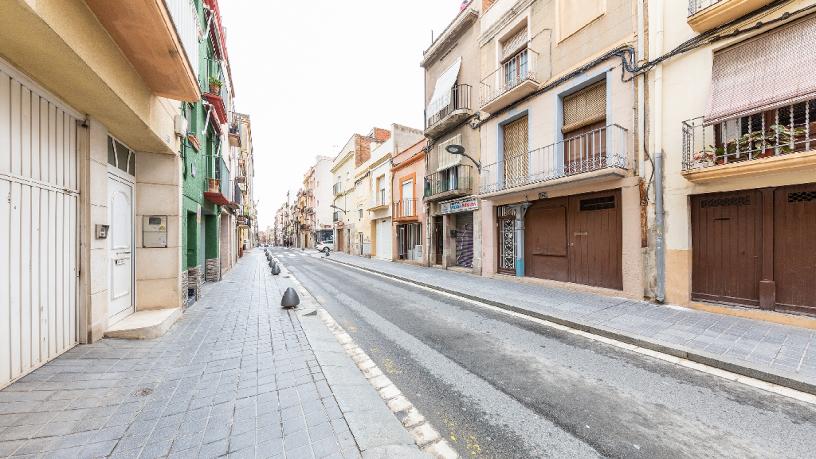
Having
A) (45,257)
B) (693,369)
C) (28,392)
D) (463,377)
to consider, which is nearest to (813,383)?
(693,369)

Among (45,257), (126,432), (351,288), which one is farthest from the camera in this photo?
(351,288)

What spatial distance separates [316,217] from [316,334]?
43.9 m

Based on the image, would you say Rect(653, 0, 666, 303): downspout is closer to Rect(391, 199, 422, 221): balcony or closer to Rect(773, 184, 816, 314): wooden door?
Rect(773, 184, 816, 314): wooden door

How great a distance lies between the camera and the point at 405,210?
65.1ft

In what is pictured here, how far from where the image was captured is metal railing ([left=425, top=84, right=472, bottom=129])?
557 inches

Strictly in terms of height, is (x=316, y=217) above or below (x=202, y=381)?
above

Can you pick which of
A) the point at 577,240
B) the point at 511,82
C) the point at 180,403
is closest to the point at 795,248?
the point at 577,240

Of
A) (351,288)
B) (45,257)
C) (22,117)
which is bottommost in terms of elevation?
(351,288)

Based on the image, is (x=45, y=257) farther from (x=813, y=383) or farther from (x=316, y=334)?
(x=813, y=383)

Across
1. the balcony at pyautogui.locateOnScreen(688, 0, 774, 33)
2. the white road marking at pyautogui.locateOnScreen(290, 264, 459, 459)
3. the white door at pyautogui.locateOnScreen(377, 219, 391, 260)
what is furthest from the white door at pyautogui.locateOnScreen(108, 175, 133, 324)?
the white door at pyautogui.locateOnScreen(377, 219, 391, 260)

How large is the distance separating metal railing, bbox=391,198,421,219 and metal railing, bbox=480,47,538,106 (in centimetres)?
770

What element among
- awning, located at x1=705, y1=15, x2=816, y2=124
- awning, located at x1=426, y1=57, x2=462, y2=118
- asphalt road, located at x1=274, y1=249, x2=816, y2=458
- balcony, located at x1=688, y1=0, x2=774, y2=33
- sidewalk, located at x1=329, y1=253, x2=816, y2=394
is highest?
awning, located at x1=426, y1=57, x2=462, y2=118

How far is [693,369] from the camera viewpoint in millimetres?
3975

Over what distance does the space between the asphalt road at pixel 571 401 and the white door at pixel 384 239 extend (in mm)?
17419
